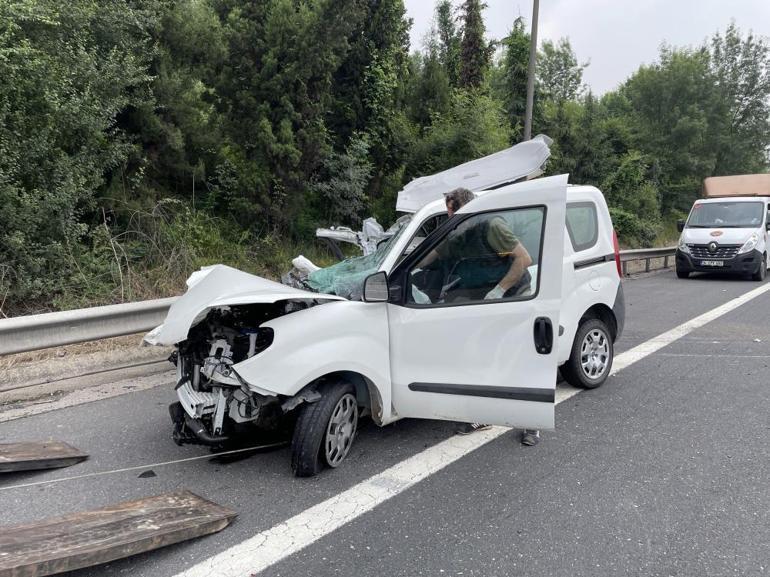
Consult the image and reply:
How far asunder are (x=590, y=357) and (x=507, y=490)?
2.26 metres

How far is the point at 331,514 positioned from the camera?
10.1ft

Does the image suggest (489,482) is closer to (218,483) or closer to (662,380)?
(218,483)

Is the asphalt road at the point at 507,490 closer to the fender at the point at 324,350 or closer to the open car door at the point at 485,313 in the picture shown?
the open car door at the point at 485,313

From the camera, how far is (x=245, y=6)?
9.21 metres

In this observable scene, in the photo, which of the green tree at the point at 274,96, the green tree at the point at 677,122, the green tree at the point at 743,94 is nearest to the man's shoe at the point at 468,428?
the green tree at the point at 274,96

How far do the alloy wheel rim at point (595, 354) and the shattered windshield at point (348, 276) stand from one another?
2.10 metres

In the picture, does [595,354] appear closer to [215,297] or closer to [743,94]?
[215,297]

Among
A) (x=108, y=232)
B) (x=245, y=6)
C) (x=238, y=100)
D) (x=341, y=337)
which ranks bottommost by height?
(x=341, y=337)

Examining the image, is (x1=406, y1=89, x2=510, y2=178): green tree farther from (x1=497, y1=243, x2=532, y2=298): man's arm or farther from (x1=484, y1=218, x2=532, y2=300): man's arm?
(x1=497, y1=243, x2=532, y2=298): man's arm

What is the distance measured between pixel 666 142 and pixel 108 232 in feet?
82.0

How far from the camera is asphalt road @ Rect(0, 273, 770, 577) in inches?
107

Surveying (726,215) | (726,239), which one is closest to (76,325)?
(726,239)

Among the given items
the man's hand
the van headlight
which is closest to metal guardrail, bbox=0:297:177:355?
the man's hand

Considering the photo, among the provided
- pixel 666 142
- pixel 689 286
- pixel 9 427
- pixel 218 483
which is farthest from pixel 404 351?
pixel 666 142
